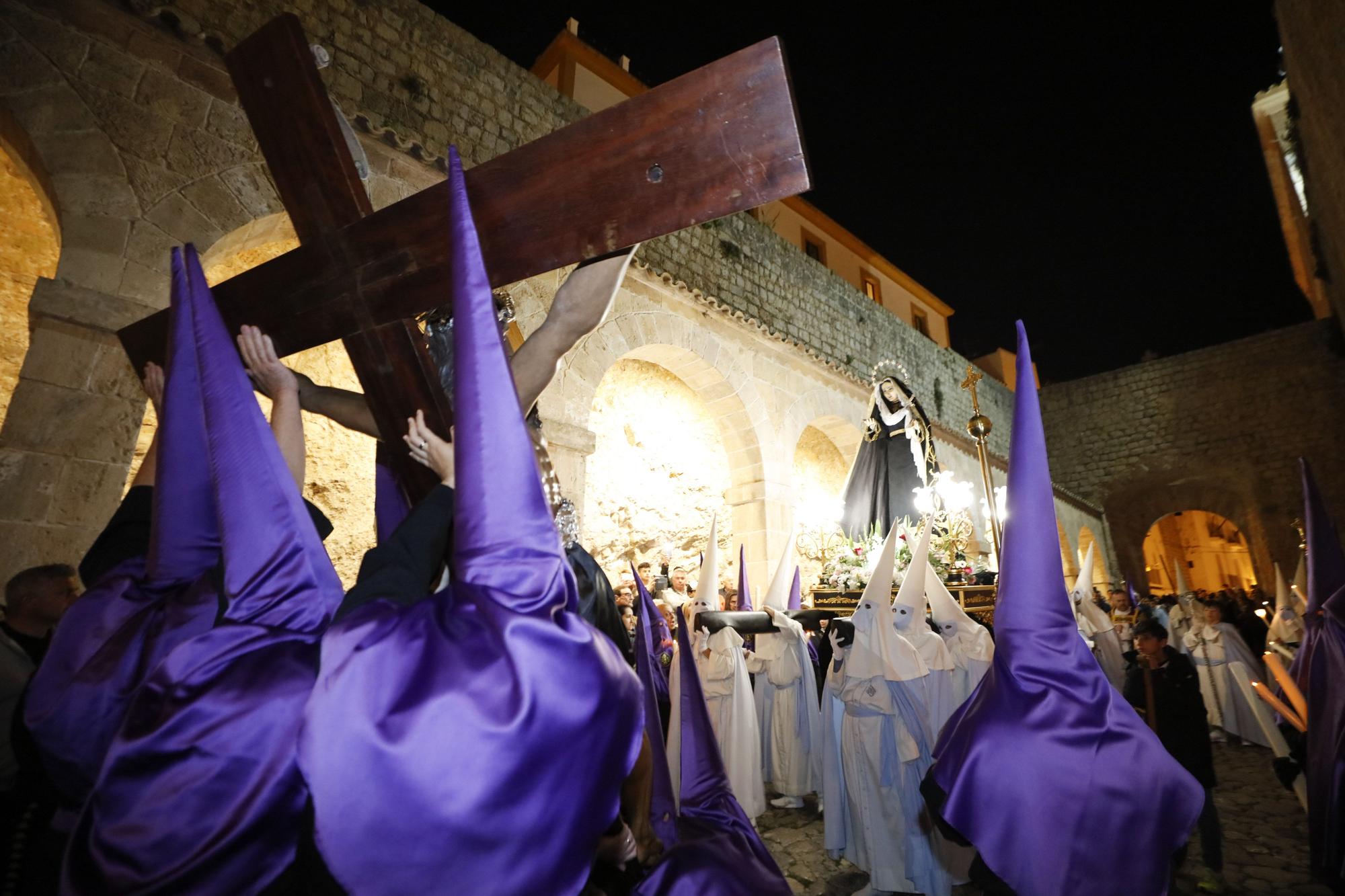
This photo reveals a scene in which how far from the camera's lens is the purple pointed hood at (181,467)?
959 millimetres

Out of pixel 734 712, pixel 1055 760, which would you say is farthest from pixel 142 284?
pixel 1055 760

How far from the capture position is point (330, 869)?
2.10 ft

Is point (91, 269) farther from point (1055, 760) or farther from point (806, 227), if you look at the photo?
point (806, 227)

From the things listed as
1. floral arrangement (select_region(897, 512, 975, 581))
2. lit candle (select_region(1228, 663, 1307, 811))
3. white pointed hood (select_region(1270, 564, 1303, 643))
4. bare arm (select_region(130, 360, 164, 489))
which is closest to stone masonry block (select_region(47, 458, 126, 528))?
bare arm (select_region(130, 360, 164, 489))

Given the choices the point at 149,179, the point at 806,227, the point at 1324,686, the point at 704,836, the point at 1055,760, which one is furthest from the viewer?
the point at 806,227

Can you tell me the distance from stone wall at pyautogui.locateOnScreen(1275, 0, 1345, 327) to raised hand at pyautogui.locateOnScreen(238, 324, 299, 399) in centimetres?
577

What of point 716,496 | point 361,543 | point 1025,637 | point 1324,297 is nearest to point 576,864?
point 1025,637

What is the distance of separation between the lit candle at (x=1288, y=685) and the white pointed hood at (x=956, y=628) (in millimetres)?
1444

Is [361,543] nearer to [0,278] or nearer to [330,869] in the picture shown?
[0,278]

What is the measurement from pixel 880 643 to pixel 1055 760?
204cm

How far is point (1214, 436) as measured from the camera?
15.9 meters

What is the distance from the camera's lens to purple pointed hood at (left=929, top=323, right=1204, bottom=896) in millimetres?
1746

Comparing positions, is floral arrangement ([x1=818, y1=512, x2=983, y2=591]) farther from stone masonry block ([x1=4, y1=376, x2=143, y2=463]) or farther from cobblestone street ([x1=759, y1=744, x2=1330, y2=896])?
stone masonry block ([x1=4, y1=376, x2=143, y2=463])

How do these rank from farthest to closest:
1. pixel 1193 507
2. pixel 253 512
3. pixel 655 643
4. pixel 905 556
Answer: pixel 1193 507 → pixel 905 556 → pixel 655 643 → pixel 253 512
